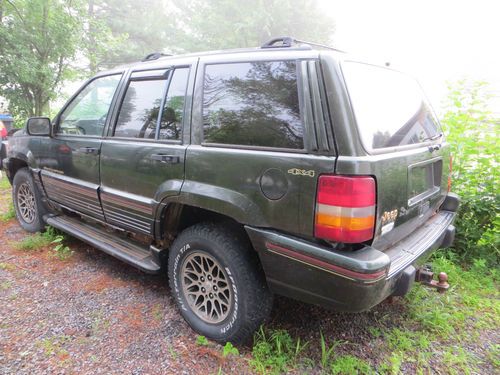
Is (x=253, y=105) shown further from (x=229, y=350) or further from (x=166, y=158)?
(x=229, y=350)

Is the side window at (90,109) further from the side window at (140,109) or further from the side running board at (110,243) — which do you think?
the side running board at (110,243)

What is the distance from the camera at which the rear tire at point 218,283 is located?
219 cm

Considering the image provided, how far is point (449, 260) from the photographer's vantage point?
3588 millimetres

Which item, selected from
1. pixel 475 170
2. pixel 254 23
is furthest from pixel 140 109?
pixel 254 23

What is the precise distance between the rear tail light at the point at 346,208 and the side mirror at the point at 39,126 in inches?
123

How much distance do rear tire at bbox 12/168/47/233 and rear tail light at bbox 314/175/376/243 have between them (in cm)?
356

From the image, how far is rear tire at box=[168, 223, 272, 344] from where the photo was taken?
2.19 meters

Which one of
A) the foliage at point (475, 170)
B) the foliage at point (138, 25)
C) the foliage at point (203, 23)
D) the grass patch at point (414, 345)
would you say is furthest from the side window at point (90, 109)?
the foliage at point (138, 25)

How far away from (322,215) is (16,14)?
8.15 metres

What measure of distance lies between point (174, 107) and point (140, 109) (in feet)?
1.51

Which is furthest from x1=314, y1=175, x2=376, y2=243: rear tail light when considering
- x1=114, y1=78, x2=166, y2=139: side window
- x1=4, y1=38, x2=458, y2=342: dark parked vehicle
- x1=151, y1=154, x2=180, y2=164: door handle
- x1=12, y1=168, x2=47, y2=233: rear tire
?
x1=12, y1=168, x2=47, y2=233: rear tire

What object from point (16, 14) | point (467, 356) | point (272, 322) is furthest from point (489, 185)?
point (16, 14)

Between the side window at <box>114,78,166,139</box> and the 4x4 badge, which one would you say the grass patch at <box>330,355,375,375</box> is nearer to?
the 4x4 badge

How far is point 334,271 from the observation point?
1.79 metres
